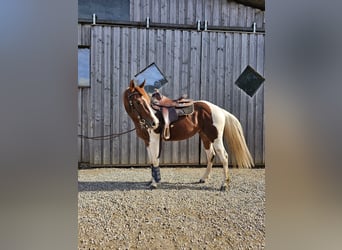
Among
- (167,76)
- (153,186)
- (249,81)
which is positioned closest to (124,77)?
(167,76)

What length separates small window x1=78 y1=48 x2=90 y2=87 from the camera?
2.05 metres

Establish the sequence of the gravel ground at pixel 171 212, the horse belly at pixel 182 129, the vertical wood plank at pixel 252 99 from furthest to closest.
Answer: the vertical wood plank at pixel 252 99 < the horse belly at pixel 182 129 < the gravel ground at pixel 171 212

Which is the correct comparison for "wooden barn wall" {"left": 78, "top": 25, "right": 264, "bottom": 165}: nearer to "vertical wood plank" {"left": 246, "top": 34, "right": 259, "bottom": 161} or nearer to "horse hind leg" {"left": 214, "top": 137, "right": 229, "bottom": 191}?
"vertical wood plank" {"left": 246, "top": 34, "right": 259, "bottom": 161}

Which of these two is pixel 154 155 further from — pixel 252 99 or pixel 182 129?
pixel 252 99

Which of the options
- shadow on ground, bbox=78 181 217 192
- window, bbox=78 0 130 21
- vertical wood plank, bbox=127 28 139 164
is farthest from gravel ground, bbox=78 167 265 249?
window, bbox=78 0 130 21

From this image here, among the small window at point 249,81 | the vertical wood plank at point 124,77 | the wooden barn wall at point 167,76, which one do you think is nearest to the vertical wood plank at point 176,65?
the wooden barn wall at point 167,76

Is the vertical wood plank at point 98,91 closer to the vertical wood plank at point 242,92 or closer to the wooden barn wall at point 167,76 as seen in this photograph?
the wooden barn wall at point 167,76

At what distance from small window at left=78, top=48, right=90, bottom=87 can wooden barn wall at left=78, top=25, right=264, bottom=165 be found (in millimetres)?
37

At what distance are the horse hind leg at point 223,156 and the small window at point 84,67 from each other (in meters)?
1.08

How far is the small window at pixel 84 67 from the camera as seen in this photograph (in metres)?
2.05
